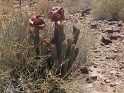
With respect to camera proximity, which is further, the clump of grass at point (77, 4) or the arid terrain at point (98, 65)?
the clump of grass at point (77, 4)

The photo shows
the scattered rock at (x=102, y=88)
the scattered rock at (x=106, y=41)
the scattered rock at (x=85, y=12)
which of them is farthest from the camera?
the scattered rock at (x=85, y=12)

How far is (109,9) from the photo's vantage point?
30.9ft

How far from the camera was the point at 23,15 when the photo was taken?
464cm

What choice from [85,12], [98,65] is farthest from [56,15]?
[85,12]

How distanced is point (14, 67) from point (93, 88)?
1.32 m

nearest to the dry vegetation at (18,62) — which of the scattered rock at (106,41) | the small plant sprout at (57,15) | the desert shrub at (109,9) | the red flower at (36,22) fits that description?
the red flower at (36,22)

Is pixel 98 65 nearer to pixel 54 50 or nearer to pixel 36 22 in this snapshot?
pixel 54 50

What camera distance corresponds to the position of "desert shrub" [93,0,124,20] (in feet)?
30.4

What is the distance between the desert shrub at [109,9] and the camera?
9.26m

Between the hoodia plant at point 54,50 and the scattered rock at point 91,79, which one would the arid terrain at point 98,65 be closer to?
the scattered rock at point 91,79

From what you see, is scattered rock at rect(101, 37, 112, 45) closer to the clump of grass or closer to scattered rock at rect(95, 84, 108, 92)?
scattered rock at rect(95, 84, 108, 92)

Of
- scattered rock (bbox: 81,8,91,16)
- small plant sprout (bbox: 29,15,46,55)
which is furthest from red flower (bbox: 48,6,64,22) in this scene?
scattered rock (bbox: 81,8,91,16)

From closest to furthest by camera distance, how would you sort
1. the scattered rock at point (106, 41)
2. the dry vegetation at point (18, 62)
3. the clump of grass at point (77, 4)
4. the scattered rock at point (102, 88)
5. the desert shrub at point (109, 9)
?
the dry vegetation at point (18, 62)
the scattered rock at point (102, 88)
the scattered rock at point (106, 41)
the desert shrub at point (109, 9)
the clump of grass at point (77, 4)

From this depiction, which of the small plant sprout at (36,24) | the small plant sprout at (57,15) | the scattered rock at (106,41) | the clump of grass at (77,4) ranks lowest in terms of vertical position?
the scattered rock at (106,41)
